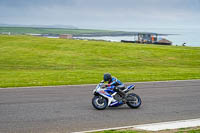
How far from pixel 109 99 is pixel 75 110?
4.14 feet

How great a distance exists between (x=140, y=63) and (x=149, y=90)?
17.8m

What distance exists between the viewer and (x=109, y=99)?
11625 millimetres

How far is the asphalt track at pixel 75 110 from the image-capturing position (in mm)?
9305

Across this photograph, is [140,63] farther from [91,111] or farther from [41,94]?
[91,111]

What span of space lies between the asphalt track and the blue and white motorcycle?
8.6 inches

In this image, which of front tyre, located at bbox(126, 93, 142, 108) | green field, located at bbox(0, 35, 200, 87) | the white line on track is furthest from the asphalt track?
green field, located at bbox(0, 35, 200, 87)

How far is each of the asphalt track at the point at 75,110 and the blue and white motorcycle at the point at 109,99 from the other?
0.22 m

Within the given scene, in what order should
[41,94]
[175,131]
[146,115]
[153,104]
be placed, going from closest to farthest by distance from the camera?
[175,131]
[146,115]
[153,104]
[41,94]

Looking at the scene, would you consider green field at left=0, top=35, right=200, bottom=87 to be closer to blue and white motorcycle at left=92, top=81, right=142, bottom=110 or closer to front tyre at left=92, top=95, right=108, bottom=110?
blue and white motorcycle at left=92, top=81, right=142, bottom=110

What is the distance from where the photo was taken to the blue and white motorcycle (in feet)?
37.5

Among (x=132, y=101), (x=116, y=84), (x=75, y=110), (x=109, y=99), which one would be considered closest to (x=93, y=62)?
(x=132, y=101)

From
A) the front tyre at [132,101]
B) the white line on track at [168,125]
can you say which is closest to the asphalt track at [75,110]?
the front tyre at [132,101]

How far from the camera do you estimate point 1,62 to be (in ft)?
106

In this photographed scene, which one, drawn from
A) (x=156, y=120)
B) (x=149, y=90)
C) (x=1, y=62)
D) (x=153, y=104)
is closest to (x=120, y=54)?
(x=1, y=62)
